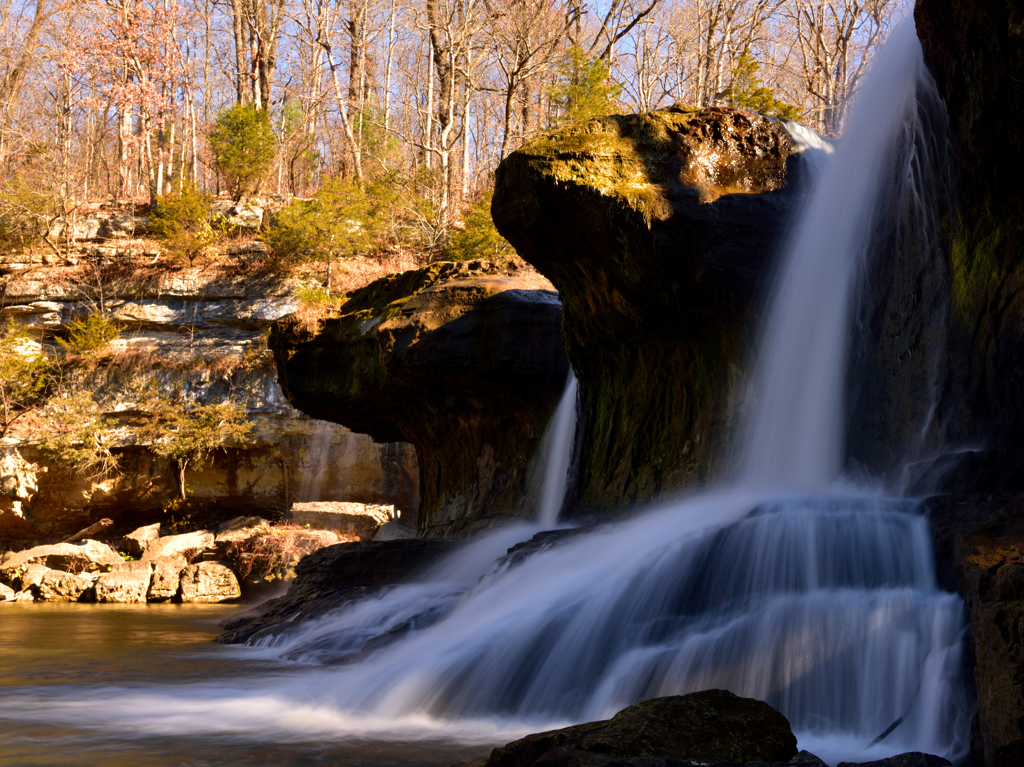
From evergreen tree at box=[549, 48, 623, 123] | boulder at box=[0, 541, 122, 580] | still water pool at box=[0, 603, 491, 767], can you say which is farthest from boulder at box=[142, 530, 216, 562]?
evergreen tree at box=[549, 48, 623, 123]

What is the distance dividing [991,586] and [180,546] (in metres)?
16.9

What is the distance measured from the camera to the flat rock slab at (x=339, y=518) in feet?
62.0

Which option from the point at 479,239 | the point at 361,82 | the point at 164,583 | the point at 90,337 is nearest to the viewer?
the point at 164,583

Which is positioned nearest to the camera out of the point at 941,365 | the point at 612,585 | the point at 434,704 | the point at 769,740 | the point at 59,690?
the point at 769,740

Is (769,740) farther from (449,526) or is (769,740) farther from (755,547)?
(449,526)

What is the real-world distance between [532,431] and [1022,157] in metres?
7.43

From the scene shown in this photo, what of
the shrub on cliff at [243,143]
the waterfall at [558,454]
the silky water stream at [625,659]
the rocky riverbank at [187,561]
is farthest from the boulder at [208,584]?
the shrub on cliff at [243,143]

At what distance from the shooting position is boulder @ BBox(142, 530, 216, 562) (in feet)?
55.9

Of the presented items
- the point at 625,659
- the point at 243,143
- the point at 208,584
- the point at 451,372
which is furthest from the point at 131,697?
the point at 243,143

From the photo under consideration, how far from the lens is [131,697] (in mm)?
4996

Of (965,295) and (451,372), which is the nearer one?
(965,295)

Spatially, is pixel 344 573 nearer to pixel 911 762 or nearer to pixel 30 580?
pixel 911 762

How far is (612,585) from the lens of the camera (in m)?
4.87

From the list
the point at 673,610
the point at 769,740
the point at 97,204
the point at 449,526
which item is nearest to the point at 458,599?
the point at 673,610
